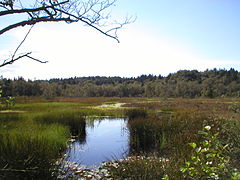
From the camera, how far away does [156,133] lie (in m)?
9.87

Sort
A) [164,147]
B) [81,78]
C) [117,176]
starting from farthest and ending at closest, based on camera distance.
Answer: [81,78] < [164,147] < [117,176]

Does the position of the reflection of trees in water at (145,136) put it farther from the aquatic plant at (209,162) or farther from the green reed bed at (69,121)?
the aquatic plant at (209,162)

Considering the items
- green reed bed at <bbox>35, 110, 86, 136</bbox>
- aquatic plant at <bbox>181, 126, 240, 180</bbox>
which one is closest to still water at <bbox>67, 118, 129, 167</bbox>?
green reed bed at <bbox>35, 110, 86, 136</bbox>

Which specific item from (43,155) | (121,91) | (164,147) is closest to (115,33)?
(43,155)

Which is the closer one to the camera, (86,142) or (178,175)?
(178,175)

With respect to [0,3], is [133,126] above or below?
below

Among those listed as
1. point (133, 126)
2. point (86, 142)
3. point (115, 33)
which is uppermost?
point (115, 33)

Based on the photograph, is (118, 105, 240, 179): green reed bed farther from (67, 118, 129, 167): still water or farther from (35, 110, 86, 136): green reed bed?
(35, 110, 86, 136): green reed bed

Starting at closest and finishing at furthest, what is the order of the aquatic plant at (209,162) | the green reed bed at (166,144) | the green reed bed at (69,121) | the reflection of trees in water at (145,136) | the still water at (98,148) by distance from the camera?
1. the aquatic plant at (209,162)
2. the green reed bed at (166,144)
3. the still water at (98,148)
4. the reflection of trees in water at (145,136)
5. the green reed bed at (69,121)

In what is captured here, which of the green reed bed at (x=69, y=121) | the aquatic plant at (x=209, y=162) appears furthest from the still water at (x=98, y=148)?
the aquatic plant at (x=209, y=162)

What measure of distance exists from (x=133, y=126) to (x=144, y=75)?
144 m

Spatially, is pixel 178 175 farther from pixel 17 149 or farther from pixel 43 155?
pixel 17 149

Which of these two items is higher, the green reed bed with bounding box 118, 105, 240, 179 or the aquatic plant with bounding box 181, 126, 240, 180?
the aquatic plant with bounding box 181, 126, 240, 180

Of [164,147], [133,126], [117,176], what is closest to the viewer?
[117,176]
